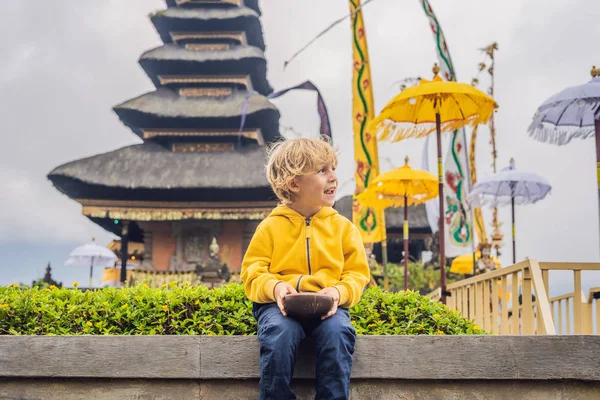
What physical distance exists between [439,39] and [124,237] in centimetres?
1252

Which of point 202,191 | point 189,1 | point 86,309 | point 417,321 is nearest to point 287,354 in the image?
point 417,321

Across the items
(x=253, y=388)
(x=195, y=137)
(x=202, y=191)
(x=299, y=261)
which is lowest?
(x=253, y=388)

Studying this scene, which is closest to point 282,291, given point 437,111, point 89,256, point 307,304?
point 307,304

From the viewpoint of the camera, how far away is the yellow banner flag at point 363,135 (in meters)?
12.7

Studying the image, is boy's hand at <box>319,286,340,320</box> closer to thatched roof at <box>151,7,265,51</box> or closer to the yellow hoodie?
the yellow hoodie

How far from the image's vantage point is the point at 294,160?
3270 millimetres

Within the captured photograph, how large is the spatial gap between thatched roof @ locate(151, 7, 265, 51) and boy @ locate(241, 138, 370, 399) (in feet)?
67.9

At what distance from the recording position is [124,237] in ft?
67.4

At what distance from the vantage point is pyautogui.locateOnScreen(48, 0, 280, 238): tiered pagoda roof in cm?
1961

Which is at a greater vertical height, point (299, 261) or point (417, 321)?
point (299, 261)

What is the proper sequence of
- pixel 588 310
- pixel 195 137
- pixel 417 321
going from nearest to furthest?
pixel 417 321
pixel 588 310
pixel 195 137

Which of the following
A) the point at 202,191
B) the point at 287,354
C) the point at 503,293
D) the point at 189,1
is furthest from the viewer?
the point at 189,1

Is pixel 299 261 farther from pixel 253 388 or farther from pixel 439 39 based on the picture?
pixel 439 39

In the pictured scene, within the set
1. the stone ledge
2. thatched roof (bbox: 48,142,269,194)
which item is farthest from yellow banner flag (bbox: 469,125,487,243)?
the stone ledge
